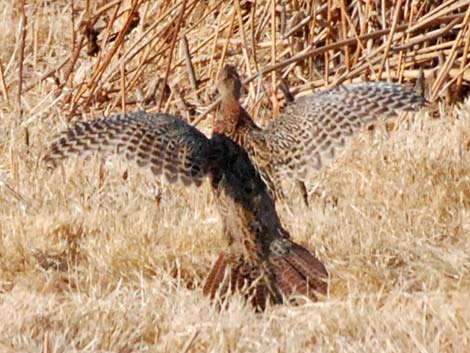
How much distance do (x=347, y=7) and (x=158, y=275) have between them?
3525 millimetres

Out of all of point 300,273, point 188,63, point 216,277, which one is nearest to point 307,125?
point 300,273

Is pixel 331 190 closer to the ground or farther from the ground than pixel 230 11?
closer to the ground

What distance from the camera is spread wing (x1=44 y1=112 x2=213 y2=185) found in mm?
5008

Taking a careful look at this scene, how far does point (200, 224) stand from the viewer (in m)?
5.83

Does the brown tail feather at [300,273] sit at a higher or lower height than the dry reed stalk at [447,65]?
lower

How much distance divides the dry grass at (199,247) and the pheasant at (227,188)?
0.57 feet

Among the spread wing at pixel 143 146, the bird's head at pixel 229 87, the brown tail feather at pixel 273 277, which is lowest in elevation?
the brown tail feather at pixel 273 277

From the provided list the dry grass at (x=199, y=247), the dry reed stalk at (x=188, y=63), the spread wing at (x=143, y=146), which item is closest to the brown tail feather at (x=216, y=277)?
the dry grass at (x=199, y=247)

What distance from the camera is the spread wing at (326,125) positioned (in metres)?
5.14

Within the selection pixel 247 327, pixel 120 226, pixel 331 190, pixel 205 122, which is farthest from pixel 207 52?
pixel 247 327

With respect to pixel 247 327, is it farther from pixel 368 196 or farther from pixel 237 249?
pixel 368 196

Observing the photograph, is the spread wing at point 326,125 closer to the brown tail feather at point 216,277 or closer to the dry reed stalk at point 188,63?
the brown tail feather at point 216,277

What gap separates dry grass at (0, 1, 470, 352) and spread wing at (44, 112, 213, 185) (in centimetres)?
45

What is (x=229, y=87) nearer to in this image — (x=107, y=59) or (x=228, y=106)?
(x=228, y=106)
